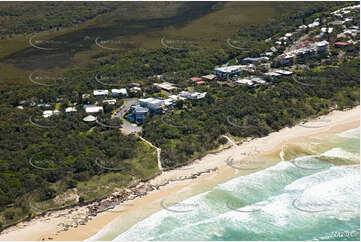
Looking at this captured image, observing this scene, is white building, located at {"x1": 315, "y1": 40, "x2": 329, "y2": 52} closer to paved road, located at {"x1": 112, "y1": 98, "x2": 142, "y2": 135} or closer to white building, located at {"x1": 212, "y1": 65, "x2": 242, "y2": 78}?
white building, located at {"x1": 212, "y1": 65, "x2": 242, "y2": 78}

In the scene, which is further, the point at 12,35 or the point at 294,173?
the point at 12,35

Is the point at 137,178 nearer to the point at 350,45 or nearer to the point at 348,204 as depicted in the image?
the point at 348,204

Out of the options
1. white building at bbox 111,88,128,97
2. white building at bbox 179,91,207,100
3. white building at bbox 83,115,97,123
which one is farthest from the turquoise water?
white building at bbox 111,88,128,97

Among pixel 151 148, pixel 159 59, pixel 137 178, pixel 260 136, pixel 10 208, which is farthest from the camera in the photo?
pixel 159 59

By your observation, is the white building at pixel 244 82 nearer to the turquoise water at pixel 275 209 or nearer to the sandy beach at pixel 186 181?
the sandy beach at pixel 186 181

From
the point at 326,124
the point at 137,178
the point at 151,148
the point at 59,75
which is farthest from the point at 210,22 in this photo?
the point at 137,178
